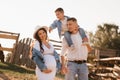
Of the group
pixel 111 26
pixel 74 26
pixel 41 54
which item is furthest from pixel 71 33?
pixel 111 26

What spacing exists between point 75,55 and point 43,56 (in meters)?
0.86

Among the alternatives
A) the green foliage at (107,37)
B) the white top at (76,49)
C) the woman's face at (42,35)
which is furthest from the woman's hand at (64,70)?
the green foliage at (107,37)

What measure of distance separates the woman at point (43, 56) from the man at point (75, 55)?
58 cm

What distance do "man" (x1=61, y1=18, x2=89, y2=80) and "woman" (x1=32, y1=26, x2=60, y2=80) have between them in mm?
583

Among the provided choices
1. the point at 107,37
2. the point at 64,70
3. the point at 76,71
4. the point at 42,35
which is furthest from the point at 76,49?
the point at 107,37

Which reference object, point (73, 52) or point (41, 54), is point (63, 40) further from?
point (41, 54)

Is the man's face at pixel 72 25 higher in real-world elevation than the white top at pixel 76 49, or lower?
higher

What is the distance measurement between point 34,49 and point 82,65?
113cm

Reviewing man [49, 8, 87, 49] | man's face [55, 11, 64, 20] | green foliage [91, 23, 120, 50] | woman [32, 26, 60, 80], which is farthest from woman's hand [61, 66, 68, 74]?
green foliage [91, 23, 120, 50]

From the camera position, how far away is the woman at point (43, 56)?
16.0 ft

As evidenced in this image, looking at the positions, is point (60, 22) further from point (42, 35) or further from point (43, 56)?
point (43, 56)

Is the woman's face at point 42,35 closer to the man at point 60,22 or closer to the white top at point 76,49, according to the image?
the white top at point 76,49

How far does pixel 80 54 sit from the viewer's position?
5.72 m

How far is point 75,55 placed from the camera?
5711 millimetres
